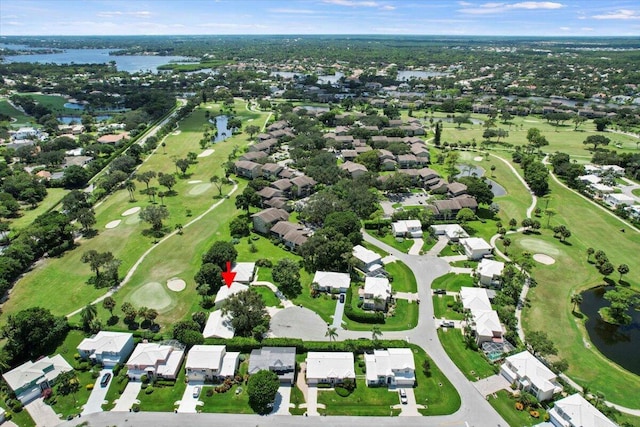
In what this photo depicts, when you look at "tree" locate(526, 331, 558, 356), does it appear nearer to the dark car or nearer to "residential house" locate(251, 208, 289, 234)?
"residential house" locate(251, 208, 289, 234)

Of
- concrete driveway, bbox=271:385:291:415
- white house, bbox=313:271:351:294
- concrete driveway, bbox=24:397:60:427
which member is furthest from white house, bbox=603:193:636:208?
concrete driveway, bbox=24:397:60:427

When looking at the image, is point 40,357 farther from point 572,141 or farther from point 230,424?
point 572,141

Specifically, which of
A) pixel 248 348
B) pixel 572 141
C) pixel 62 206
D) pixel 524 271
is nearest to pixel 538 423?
pixel 524 271

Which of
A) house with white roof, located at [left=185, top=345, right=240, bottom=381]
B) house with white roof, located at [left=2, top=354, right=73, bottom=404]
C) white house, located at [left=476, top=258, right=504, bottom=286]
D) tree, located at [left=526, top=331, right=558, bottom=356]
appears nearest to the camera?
house with white roof, located at [left=2, top=354, right=73, bottom=404]

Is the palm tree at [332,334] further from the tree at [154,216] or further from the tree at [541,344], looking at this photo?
the tree at [154,216]

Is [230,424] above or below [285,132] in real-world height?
below

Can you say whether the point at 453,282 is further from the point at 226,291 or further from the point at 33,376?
the point at 33,376

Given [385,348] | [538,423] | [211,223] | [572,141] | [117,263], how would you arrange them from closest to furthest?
[538,423] → [385,348] → [117,263] → [211,223] → [572,141]
